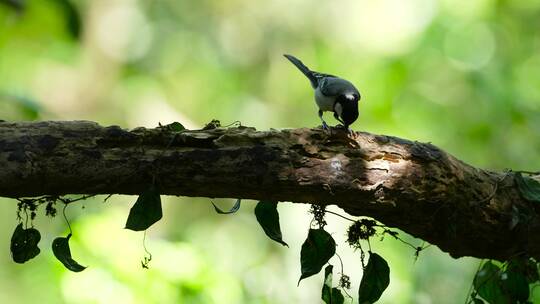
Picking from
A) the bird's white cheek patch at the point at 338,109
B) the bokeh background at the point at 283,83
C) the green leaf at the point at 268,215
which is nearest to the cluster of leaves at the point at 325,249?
the green leaf at the point at 268,215

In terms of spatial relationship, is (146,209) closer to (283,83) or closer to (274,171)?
(274,171)

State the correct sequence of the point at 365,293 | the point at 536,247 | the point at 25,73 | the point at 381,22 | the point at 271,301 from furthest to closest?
the point at 25,73 → the point at 381,22 → the point at 271,301 → the point at 536,247 → the point at 365,293

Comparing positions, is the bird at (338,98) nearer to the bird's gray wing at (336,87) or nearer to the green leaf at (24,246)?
the bird's gray wing at (336,87)

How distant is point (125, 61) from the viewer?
6.89 m

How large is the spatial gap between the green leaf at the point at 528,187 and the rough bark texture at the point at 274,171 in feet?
0.25

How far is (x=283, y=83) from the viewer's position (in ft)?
21.2

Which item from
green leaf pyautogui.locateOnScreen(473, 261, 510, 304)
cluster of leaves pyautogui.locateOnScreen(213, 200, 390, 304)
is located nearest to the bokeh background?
green leaf pyautogui.locateOnScreen(473, 261, 510, 304)

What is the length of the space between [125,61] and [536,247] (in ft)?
16.6

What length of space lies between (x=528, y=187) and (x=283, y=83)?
13.7ft

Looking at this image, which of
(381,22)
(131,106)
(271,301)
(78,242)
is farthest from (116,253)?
(381,22)

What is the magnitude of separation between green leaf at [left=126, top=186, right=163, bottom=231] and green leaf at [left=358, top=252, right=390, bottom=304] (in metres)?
0.62

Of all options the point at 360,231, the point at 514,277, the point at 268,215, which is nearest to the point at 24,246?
the point at 268,215

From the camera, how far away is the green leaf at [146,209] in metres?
1.92

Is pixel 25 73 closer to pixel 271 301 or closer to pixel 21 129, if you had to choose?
pixel 271 301
